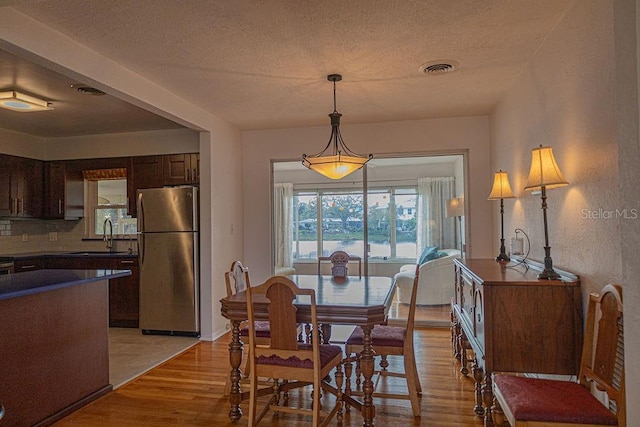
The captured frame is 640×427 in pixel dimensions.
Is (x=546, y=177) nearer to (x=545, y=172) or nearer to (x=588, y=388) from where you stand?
(x=545, y=172)

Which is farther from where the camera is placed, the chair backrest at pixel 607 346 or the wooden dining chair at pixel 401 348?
the wooden dining chair at pixel 401 348

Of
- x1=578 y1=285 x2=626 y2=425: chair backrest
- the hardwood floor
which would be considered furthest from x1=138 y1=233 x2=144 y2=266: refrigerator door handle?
x1=578 y1=285 x2=626 y2=425: chair backrest

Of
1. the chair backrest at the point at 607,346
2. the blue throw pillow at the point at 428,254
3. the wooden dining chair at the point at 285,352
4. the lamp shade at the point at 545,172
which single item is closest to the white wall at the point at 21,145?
the wooden dining chair at the point at 285,352

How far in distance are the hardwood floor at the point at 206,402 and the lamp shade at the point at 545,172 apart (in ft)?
4.87

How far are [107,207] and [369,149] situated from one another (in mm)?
3509

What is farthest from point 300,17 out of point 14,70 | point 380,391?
point 380,391

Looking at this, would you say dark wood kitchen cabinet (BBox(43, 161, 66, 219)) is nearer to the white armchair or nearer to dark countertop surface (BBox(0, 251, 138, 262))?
dark countertop surface (BBox(0, 251, 138, 262))

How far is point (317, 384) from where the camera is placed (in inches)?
90.5

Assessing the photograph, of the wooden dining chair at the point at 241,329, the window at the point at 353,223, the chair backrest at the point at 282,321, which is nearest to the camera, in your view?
the chair backrest at the point at 282,321

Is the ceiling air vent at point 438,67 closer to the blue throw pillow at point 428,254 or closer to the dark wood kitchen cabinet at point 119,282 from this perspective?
the blue throw pillow at point 428,254

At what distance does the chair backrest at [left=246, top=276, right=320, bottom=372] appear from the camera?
7.47 feet

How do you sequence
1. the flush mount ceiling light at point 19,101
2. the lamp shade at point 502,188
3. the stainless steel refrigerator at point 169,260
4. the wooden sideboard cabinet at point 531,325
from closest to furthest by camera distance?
the wooden sideboard cabinet at point 531,325
the lamp shade at point 502,188
the flush mount ceiling light at point 19,101
the stainless steel refrigerator at point 169,260

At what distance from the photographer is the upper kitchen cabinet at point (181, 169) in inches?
191

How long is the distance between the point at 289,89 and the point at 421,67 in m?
1.14
